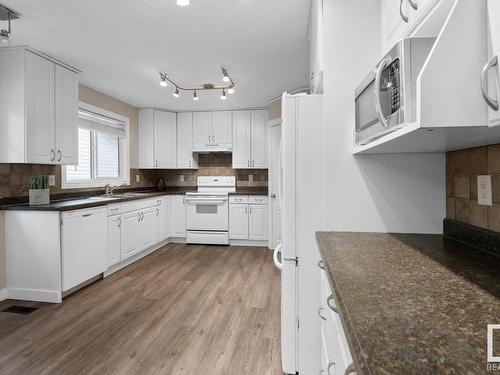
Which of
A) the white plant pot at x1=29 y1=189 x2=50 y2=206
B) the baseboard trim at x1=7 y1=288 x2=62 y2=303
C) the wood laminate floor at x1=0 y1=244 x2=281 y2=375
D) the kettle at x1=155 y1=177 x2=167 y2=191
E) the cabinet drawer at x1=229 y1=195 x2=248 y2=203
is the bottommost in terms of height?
the wood laminate floor at x1=0 y1=244 x2=281 y2=375

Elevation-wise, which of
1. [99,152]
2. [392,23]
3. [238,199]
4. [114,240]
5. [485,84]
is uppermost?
[392,23]

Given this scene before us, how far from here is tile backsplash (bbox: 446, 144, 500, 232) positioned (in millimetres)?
1098

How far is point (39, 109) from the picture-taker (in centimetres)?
277

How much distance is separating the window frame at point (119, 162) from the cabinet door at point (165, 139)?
50 cm

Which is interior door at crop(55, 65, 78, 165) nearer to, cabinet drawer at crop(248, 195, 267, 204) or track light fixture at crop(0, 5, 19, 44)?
track light fixture at crop(0, 5, 19, 44)

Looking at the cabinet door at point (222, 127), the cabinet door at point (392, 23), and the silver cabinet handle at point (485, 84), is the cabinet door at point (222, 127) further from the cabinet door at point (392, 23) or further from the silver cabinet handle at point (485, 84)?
the silver cabinet handle at point (485, 84)

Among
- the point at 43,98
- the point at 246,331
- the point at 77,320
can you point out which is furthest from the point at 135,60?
the point at 246,331

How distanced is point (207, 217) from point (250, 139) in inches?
59.7

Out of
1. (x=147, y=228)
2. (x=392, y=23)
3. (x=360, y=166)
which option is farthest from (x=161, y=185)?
(x=392, y=23)

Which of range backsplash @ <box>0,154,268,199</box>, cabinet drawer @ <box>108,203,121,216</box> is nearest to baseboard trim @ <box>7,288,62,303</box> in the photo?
cabinet drawer @ <box>108,203,121,216</box>

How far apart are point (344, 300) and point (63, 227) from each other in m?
2.77

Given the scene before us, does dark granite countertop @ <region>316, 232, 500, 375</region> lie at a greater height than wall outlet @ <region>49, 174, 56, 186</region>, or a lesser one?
lesser

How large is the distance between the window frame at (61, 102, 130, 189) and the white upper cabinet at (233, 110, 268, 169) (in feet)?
5.80

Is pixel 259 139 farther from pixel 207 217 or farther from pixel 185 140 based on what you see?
pixel 207 217
